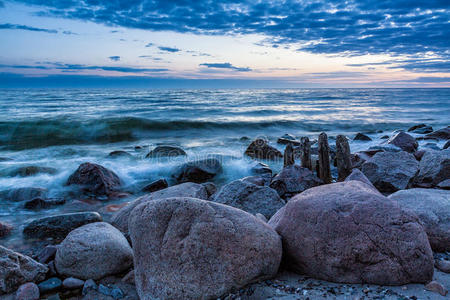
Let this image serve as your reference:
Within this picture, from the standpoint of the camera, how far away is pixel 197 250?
2.61 metres

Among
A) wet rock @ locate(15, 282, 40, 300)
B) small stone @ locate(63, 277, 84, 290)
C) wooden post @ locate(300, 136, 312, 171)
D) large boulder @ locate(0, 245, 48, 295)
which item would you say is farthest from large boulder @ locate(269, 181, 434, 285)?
wooden post @ locate(300, 136, 312, 171)

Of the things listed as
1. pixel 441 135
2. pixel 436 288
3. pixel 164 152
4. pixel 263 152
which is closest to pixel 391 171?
pixel 436 288

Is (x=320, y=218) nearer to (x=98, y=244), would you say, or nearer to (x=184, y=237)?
(x=184, y=237)

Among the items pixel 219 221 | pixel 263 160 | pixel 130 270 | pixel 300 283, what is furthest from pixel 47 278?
pixel 263 160

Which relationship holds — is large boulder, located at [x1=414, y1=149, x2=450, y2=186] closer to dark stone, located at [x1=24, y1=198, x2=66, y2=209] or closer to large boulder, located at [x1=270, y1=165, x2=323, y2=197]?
large boulder, located at [x1=270, y1=165, x2=323, y2=197]

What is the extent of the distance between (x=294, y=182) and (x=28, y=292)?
465 cm

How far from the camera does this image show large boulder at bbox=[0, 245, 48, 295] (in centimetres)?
313

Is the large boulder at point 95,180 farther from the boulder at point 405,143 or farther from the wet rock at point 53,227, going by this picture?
the boulder at point 405,143

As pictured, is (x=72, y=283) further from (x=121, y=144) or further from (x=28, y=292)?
(x=121, y=144)

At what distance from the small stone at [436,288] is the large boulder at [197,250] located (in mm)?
1191

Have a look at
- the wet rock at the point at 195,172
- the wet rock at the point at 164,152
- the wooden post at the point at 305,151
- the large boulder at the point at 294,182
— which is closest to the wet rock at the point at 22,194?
the wet rock at the point at 195,172

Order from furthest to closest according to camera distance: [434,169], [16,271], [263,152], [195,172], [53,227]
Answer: [263,152]
[195,172]
[434,169]
[53,227]
[16,271]

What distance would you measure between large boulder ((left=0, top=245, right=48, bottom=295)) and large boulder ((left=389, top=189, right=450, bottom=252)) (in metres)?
3.76

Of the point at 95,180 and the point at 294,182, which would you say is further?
the point at 95,180
